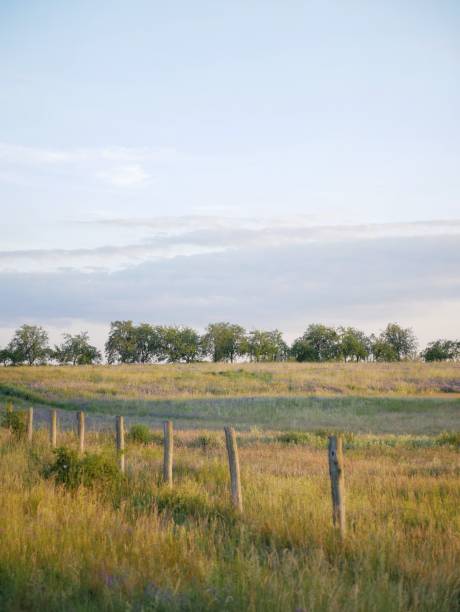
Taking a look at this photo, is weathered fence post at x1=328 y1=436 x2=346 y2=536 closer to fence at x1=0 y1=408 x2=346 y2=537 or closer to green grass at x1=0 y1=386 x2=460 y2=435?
fence at x1=0 y1=408 x2=346 y2=537

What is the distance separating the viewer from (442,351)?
130m

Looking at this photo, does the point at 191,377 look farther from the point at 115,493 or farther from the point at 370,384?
the point at 115,493

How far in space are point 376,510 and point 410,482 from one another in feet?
11.1

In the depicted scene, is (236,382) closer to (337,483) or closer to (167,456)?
(167,456)

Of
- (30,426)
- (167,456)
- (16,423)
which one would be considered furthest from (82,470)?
(16,423)

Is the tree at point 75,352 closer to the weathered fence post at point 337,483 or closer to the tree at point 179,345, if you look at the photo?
the tree at point 179,345

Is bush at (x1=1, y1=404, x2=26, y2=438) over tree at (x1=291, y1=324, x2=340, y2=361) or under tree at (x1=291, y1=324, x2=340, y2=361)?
under

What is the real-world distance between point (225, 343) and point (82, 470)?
11946 centimetres

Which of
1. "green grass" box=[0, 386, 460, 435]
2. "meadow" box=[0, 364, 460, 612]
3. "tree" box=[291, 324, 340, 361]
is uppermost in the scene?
"tree" box=[291, 324, 340, 361]

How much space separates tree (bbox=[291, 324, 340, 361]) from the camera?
126250 millimetres

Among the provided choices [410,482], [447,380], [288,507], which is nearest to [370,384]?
[447,380]

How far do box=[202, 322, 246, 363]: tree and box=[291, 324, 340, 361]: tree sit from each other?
1182 cm

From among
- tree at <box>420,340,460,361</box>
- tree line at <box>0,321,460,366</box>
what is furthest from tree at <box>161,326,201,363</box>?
tree at <box>420,340,460,361</box>

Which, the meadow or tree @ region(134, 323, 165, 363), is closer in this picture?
the meadow
